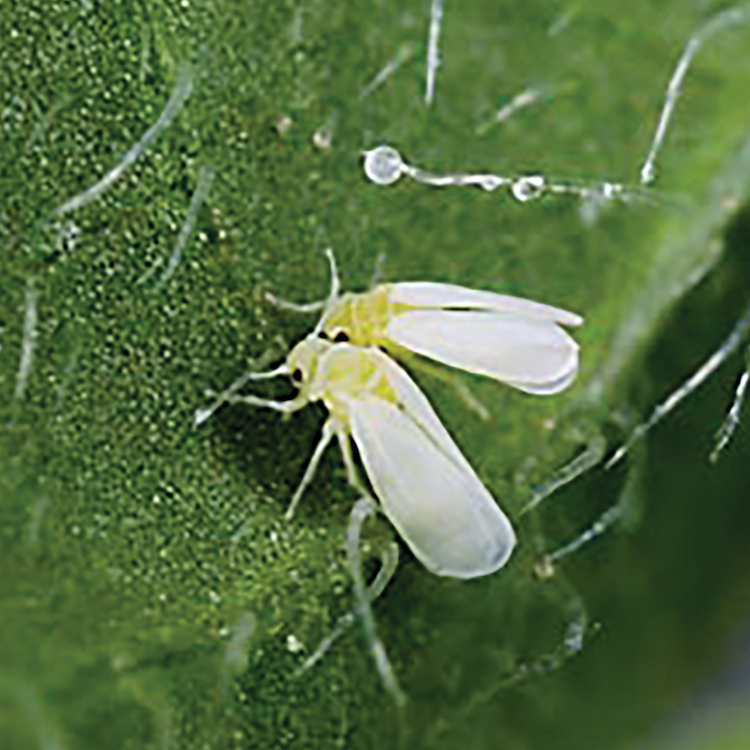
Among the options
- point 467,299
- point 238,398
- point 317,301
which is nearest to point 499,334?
point 467,299

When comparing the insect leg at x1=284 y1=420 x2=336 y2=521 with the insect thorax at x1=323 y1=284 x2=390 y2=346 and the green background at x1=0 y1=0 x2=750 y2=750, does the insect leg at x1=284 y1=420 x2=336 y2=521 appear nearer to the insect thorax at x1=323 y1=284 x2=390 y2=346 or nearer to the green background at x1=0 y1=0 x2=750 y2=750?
the green background at x1=0 y1=0 x2=750 y2=750

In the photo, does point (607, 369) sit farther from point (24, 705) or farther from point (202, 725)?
point (24, 705)

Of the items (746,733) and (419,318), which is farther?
(419,318)

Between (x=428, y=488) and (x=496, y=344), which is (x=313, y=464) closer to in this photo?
(x=428, y=488)

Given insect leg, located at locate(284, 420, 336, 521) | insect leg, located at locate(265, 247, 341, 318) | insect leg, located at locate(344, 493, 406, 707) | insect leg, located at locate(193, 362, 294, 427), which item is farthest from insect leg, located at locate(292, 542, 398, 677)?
insect leg, located at locate(265, 247, 341, 318)

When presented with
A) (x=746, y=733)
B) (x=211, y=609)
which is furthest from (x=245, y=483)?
(x=746, y=733)

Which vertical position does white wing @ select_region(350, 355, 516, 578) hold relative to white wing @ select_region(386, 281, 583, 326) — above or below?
below

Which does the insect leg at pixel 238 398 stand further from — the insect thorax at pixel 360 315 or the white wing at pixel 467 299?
the white wing at pixel 467 299
